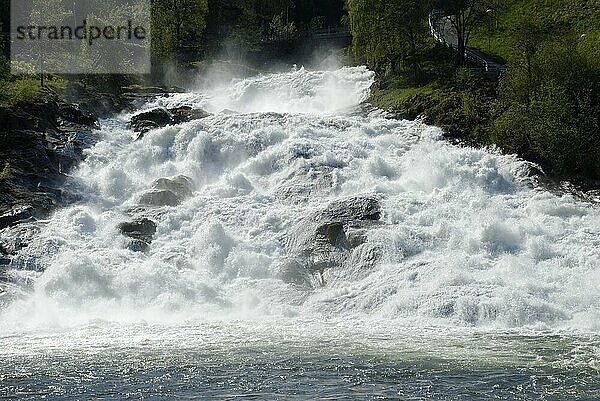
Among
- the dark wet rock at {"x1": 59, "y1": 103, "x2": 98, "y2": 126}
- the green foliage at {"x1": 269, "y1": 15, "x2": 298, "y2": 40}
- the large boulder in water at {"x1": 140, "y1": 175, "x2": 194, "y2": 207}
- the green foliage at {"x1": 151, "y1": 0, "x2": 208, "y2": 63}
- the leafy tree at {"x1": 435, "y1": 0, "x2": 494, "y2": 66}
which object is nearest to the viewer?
the large boulder in water at {"x1": 140, "y1": 175, "x2": 194, "y2": 207}

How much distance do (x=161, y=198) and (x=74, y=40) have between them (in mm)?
38218

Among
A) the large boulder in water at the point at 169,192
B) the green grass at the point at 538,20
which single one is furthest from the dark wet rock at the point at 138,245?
the green grass at the point at 538,20

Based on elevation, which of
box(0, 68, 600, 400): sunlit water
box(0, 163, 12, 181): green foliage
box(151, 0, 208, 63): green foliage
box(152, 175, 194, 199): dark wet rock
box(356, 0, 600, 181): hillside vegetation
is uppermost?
box(151, 0, 208, 63): green foliage

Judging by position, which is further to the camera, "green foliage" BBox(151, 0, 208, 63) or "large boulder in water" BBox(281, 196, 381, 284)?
"green foliage" BBox(151, 0, 208, 63)

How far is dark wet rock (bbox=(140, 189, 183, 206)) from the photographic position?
39.1 m

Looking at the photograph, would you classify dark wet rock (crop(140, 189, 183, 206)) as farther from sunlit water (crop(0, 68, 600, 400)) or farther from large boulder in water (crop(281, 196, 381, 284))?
large boulder in water (crop(281, 196, 381, 284))

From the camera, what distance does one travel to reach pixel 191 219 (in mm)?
37500

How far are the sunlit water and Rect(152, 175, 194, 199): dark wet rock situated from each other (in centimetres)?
74

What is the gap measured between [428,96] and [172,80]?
3097 cm

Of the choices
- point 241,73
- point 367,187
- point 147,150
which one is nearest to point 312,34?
point 241,73

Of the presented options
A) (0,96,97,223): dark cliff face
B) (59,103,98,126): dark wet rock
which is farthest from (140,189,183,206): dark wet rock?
(59,103,98,126): dark wet rock

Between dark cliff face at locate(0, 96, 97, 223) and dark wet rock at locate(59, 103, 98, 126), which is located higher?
dark wet rock at locate(59, 103, 98, 126)

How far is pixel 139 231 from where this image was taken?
1426 inches

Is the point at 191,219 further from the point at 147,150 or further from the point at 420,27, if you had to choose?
the point at 420,27
